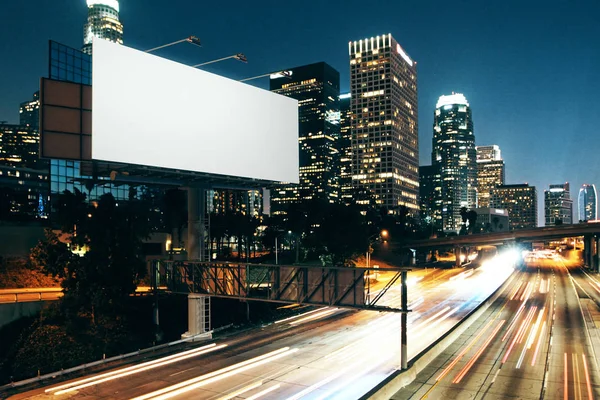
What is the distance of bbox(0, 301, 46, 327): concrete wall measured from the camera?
4007 centimetres

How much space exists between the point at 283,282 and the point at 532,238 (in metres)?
118

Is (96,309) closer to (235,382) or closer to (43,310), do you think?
(43,310)

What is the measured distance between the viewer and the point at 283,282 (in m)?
39.3

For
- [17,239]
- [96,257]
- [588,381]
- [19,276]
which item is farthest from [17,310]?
[588,381]

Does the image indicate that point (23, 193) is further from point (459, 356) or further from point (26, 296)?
point (459, 356)

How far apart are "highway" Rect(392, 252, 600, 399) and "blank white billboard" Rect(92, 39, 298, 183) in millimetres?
26732

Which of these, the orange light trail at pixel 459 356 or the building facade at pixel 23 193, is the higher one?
the building facade at pixel 23 193

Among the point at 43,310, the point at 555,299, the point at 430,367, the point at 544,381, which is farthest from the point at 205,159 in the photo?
the point at 555,299

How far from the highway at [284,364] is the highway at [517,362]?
3312 mm

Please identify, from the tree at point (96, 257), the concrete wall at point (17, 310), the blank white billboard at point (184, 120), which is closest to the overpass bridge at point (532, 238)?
the blank white billboard at point (184, 120)

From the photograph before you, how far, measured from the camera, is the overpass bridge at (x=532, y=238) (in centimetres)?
12268

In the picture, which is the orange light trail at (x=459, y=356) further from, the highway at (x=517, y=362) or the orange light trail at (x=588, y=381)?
the orange light trail at (x=588, y=381)

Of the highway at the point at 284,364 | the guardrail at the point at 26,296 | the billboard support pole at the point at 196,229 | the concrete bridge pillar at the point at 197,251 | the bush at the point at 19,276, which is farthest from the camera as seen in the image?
the bush at the point at 19,276

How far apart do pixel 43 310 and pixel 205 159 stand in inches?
766
